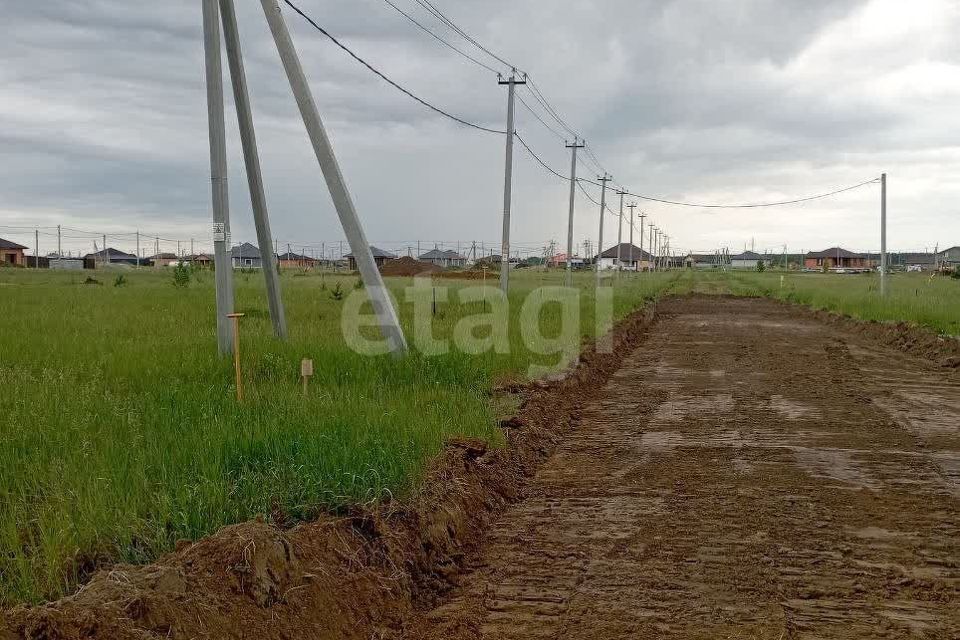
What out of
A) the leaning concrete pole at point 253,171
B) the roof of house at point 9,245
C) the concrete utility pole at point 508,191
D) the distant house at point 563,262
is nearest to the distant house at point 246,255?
the roof of house at point 9,245

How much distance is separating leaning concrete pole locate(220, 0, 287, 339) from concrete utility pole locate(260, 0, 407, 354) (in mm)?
1309

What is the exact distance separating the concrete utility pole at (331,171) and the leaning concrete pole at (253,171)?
51.5 inches

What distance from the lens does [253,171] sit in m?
13.1

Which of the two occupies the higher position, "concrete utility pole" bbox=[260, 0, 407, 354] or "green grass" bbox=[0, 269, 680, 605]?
"concrete utility pole" bbox=[260, 0, 407, 354]

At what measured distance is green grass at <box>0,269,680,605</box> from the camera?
14.2ft

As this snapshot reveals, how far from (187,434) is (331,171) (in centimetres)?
635

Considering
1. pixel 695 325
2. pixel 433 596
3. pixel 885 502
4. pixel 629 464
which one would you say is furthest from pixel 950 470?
pixel 695 325

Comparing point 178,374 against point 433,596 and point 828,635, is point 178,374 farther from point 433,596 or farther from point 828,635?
point 828,635

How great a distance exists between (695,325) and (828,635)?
2103 centimetres

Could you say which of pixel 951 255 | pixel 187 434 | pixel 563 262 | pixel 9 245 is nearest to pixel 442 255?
pixel 563 262

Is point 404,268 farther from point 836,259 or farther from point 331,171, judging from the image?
point 836,259

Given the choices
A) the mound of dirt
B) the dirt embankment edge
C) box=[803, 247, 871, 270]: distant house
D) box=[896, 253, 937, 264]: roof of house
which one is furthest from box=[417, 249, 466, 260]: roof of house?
the dirt embankment edge

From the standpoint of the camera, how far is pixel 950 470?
7.23 m

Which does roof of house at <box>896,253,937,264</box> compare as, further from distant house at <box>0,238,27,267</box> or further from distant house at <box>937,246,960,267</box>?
distant house at <box>0,238,27,267</box>
